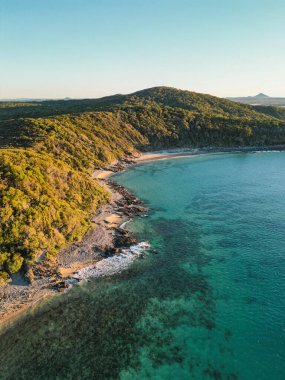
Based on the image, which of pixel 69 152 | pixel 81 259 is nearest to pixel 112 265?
pixel 81 259

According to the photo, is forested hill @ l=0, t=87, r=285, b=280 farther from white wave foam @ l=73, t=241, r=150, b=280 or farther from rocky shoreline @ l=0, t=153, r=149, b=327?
white wave foam @ l=73, t=241, r=150, b=280

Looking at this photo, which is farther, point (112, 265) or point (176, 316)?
point (112, 265)

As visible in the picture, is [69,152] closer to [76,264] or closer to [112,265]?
[76,264]

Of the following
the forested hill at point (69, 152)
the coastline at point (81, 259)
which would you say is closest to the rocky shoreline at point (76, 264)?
the coastline at point (81, 259)

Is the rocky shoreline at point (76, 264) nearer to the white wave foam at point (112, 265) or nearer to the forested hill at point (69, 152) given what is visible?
the white wave foam at point (112, 265)

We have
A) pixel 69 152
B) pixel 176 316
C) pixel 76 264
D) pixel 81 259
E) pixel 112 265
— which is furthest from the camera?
pixel 69 152

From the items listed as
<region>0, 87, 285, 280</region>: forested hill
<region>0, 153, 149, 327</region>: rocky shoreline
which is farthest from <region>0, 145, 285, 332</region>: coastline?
<region>0, 87, 285, 280</region>: forested hill

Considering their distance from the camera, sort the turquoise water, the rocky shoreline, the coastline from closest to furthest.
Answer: the turquoise water → the coastline → the rocky shoreline
